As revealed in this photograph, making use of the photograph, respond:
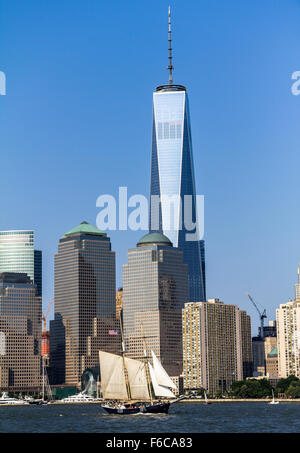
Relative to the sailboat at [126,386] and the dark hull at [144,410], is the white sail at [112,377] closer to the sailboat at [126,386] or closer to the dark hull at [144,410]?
the sailboat at [126,386]

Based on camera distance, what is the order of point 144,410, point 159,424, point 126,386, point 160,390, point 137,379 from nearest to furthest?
point 159,424 < point 144,410 < point 126,386 < point 137,379 < point 160,390

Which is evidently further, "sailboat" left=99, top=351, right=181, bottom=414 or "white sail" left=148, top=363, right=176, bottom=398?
"white sail" left=148, top=363, right=176, bottom=398

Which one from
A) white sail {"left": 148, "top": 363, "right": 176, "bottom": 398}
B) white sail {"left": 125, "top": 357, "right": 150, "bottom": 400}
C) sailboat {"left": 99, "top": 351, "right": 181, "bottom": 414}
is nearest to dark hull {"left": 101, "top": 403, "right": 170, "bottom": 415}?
sailboat {"left": 99, "top": 351, "right": 181, "bottom": 414}

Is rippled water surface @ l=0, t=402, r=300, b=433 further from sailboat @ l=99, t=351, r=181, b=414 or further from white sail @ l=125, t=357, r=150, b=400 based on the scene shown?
white sail @ l=125, t=357, r=150, b=400

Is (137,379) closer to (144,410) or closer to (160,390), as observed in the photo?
(160,390)

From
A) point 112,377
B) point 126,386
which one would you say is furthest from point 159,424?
point 126,386
